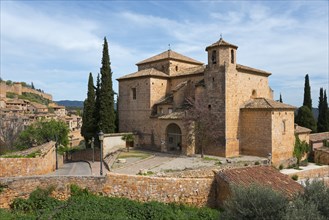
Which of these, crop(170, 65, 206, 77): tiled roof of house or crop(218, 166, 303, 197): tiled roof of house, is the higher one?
crop(170, 65, 206, 77): tiled roof of house

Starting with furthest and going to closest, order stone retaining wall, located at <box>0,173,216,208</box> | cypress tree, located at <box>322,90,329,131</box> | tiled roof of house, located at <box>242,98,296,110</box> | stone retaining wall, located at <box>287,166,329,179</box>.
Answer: cypress tree, located at <box>322,90,329,131</box> < tiled roof of house, located at <box>242,98,296,110</box> < stone retaining wall, located at <box>287,166,329,179</box> < stone retaining wall, located at <box>0,173,216,208</box>

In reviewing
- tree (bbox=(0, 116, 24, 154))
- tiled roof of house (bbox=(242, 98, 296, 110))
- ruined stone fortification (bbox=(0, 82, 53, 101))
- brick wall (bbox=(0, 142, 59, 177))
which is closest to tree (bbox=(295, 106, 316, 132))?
tiled roof of house (bbox=(242, 98, 296, 110))

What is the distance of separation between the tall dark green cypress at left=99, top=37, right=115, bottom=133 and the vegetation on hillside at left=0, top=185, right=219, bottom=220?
52.9 feet

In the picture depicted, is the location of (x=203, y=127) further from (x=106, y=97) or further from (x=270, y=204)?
(x=270, y=204)

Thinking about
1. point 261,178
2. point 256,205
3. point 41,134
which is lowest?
point 261,178

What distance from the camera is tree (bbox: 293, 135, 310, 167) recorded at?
22.1 meters

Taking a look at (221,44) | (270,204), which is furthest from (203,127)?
(270,204)

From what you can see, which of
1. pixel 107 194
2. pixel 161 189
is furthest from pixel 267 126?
pixel 107 194

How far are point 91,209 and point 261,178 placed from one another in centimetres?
685

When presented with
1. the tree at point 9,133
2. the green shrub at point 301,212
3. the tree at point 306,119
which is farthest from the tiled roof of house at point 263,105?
the tree at point 9,133

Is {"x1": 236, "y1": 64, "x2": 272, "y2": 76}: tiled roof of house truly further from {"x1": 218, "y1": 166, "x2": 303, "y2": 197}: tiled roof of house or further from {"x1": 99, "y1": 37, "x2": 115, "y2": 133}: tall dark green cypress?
{"x1": 99, "y1": 37, "x2": 115, "y2": 133}: tall dark green cypress

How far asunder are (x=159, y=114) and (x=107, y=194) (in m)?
15.7

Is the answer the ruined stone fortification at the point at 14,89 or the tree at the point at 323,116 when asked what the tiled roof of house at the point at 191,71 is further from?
the ruined stone fortification at the point at 14,89

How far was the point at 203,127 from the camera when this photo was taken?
21.7 meters
